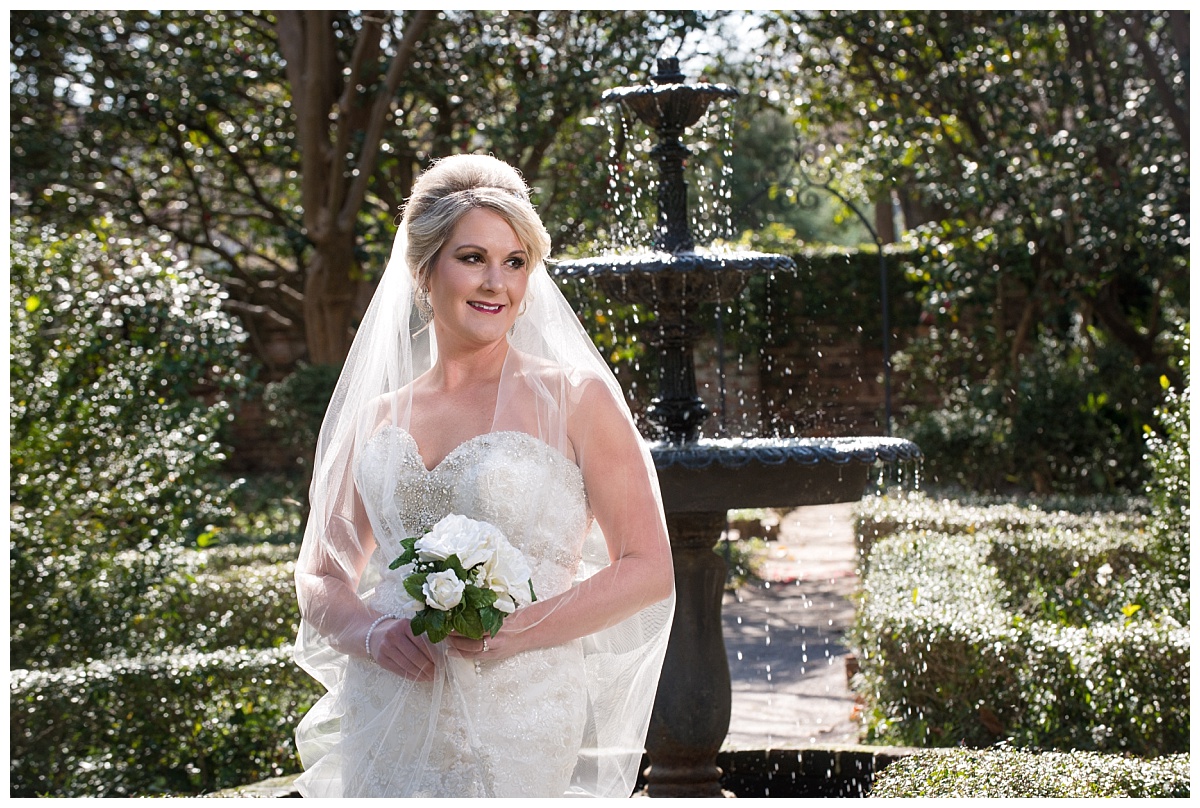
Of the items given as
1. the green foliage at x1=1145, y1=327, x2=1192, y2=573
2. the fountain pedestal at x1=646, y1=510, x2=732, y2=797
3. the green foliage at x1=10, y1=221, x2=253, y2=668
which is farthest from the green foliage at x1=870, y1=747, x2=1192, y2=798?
the green foliage at x1=10, y1=221, x2=253, y2=668

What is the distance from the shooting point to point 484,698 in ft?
8.30

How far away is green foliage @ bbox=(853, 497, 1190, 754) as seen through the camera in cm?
441

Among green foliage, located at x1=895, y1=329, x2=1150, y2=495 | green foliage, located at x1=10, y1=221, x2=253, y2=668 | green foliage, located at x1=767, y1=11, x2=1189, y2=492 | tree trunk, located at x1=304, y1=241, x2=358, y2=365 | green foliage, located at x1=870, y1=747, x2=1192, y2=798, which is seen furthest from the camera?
green foliage, located at x1=895, y1=329, x2=1150, y2=495

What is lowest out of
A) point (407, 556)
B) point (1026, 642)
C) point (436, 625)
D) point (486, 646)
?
point (1026, 642)

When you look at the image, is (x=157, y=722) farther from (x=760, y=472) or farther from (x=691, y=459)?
(x=760, y=472)

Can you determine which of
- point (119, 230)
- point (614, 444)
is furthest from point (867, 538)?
point (119, 230)

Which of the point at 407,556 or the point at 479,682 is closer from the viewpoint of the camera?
the point at 407,556

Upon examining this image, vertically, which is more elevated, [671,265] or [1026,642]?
[671,265]

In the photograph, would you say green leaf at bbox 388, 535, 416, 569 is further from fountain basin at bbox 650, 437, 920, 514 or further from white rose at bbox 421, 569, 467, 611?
fountain basin at bbox 650, 437, 920, 514

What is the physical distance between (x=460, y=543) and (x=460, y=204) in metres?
0.75

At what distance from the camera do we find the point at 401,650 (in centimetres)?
242

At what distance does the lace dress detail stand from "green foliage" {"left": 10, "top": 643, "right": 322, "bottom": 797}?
7.73 ft

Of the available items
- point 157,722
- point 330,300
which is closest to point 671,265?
point 157,722

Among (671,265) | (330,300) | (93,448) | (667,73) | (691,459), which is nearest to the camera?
(691,459)
